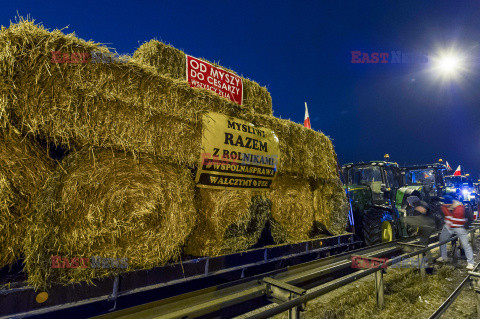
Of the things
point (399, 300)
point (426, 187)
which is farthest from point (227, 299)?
Result: point (426, 187)

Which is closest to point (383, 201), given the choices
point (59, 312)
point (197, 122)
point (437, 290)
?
point (437, 290)

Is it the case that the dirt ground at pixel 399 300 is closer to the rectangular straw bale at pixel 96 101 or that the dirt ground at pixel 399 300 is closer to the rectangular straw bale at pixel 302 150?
the rectangular straw bale at pixel 302 150

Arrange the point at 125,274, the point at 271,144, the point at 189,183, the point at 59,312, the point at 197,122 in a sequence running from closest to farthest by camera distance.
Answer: the point at 59,312, the point at 125,274, the point at 189,183, the point at 197,122, the point at 271,144

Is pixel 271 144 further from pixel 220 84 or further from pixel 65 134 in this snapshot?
pixel 65 134

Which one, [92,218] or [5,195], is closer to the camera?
[5,195]

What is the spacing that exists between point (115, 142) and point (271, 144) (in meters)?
2.30

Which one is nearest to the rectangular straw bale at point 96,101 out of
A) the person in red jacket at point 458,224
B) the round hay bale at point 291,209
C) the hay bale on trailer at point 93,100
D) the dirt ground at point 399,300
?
the hay bale on trailer at point 93,100

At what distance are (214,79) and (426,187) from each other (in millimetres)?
10555

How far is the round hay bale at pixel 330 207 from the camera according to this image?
4.69 m

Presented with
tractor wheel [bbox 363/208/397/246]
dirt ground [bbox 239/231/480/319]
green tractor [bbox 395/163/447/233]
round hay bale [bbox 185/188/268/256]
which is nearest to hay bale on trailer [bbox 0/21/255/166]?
round hay bale [bbox 185/188/268/256]

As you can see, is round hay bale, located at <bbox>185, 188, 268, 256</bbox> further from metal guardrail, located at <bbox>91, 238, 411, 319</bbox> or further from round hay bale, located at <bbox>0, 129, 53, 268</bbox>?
round hay bale, located at <bbox>0, 129, 53, 268</bbox>

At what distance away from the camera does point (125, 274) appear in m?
2.30

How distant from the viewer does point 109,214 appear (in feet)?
7.60

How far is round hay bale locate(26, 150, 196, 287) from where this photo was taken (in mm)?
1950
